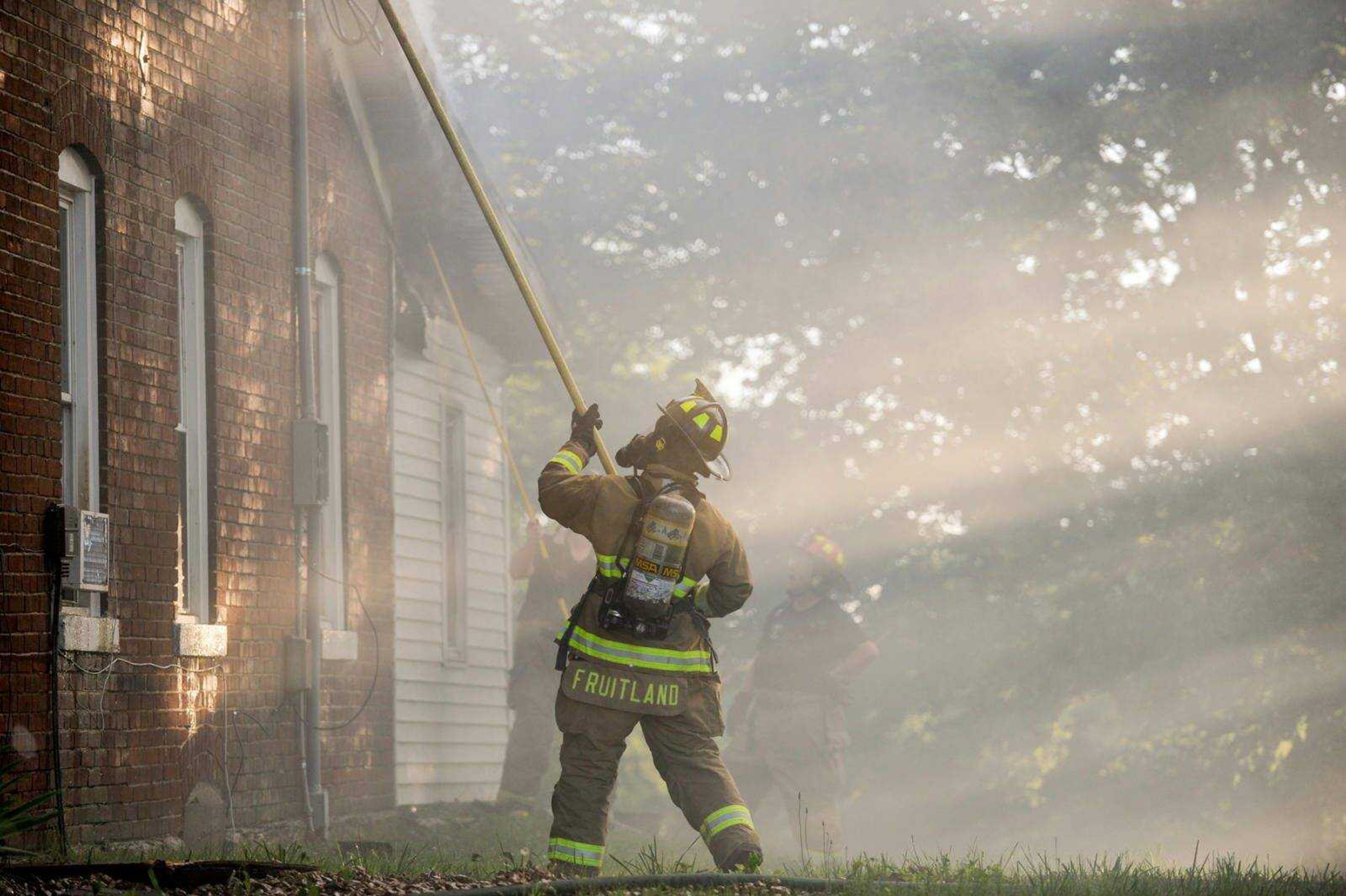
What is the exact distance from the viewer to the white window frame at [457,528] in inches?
574

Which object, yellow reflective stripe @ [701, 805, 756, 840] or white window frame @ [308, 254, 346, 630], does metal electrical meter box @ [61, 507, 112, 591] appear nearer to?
yellow reflective stripe @ [701, 805, 756, 840]

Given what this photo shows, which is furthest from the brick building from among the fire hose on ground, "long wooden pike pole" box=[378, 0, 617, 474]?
the fire hose on ground

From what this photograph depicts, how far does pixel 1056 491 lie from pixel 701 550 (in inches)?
437

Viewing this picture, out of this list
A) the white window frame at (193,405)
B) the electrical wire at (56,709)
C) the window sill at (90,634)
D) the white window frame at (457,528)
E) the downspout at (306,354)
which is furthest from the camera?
the white window frame at (457,528)

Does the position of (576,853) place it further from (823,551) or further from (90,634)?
(823,551)

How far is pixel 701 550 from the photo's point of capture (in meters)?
7.45

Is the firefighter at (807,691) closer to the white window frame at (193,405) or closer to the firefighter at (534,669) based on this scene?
the firefighter at (534,669)

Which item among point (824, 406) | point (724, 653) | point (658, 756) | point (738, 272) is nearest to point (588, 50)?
point (738, 272)

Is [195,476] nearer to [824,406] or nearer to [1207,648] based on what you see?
[1207,648]

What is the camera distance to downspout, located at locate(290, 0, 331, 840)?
384 inches

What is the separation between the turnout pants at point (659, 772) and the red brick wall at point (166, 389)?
6.36ft

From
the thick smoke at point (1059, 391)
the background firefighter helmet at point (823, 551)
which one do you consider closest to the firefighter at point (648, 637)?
the background firefighter helmet at point (823, 551)

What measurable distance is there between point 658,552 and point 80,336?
2.63m

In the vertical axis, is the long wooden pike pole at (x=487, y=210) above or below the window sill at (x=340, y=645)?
above
